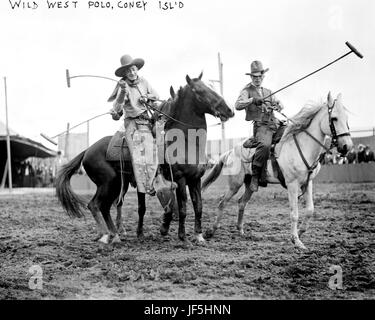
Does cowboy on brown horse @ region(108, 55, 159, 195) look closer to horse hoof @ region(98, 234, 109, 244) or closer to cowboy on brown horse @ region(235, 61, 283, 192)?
horse hoof @ region(98, 234, 109, 244)

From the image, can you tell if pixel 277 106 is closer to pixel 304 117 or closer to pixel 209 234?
pixel 304 117

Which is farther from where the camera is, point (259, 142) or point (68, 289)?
point (259, 142)

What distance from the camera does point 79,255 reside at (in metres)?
6.40

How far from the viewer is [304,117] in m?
7.09

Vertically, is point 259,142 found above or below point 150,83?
below

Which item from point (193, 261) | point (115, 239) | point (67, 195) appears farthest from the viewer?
point (67, 195)

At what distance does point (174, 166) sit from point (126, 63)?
167cm

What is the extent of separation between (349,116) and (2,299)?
16.6 ft

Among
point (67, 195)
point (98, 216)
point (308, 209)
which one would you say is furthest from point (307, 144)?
point (67, 195)

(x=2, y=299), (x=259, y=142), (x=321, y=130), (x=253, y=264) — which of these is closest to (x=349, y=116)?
(x=321, y=130)

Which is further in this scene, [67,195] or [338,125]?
[67,195]
